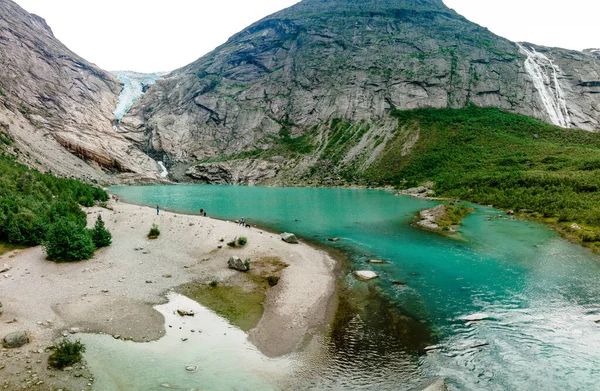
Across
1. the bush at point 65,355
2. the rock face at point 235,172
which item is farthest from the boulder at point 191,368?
the rock face at point 235,172

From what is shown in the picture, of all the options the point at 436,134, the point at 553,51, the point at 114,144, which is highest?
the point at 553,51

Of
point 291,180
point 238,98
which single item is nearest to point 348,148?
point 291,180

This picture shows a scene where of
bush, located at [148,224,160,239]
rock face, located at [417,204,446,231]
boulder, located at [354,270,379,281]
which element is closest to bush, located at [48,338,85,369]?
boulder, located at [354,270,379,281]

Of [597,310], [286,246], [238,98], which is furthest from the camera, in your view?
[238,98]

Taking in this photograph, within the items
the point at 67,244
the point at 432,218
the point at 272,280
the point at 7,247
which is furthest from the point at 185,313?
the point at 432,218

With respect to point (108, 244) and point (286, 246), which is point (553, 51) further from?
point (108, 244)

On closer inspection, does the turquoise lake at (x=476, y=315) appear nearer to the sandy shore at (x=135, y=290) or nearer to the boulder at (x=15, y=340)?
the sandy shore at (x=135, y=290)
